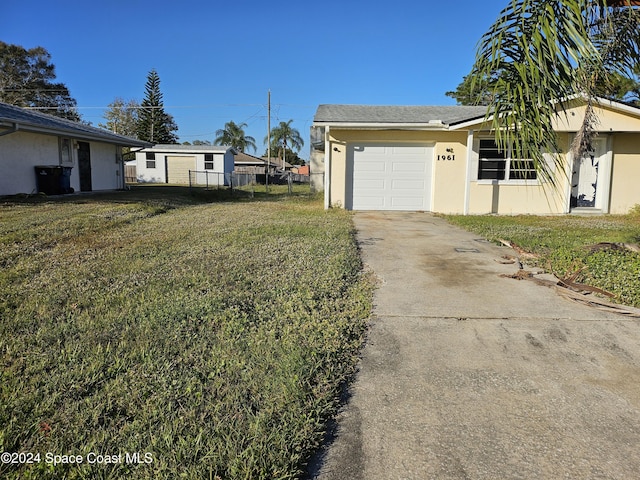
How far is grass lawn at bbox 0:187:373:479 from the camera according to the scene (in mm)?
2123

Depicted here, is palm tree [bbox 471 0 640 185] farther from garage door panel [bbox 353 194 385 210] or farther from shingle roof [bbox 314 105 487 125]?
garage door panel [bbox 353 194 385 210]

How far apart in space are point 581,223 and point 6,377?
38.8 feet

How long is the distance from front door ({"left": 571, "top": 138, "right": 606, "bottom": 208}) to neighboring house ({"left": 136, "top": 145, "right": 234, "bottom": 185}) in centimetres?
2719

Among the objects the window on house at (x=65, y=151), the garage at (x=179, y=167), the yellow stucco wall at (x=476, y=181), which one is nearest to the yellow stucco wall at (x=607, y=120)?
the yellow stucco wall at (x=476, y=181)

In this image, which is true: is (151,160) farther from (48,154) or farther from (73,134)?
(73,134)

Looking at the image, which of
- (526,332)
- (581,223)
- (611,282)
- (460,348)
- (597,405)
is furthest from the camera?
(581,223)

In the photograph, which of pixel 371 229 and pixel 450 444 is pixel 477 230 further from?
pixel 450 444

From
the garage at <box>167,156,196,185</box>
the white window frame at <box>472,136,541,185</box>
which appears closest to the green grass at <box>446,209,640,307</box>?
the white window frame at <box>472,136,541,185</box>

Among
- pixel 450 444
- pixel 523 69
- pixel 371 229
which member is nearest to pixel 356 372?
pixel 450 444

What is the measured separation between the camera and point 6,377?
277 cm

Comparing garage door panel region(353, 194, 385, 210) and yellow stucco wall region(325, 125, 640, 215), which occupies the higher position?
yellow stucco wall region(325, 125, 640, 215)

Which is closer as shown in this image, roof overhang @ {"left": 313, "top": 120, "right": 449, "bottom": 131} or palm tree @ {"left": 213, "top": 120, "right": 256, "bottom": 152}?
roof overhang @ {"left": 313, "top": 120, "right": 449, "bottom": 131}

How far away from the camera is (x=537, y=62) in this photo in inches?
154

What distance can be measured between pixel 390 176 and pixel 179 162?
2677cm
